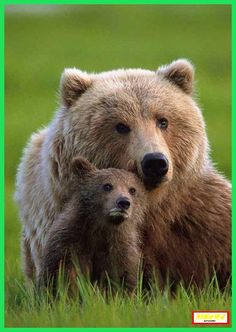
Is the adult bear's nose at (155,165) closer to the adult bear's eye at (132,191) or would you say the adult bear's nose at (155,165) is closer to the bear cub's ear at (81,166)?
the adult bear's eye at (132,191)

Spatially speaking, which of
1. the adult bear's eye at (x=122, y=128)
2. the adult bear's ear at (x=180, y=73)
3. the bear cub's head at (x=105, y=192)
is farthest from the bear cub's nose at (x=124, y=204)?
the adult bear's ear at (x=180, y=73)

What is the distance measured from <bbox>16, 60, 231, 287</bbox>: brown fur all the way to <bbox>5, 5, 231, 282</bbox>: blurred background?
2359 mm

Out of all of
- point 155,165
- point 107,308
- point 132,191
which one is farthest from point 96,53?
point 107,308

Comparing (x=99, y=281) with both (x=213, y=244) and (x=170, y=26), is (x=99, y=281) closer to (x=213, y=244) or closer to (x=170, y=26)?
(x=213, y=244)

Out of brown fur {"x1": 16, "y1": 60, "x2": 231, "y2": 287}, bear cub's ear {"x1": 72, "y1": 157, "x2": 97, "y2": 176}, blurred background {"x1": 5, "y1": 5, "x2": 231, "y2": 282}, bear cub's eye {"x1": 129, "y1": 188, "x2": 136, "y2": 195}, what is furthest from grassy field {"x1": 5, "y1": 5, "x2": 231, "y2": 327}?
bear cub's eye {"x1": 129, "y1": 188, "x2": 136, "y2": 195}

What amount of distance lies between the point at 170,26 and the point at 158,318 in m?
6.30

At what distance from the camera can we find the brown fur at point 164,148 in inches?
302

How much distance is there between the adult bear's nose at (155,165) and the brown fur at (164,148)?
221 millimetres

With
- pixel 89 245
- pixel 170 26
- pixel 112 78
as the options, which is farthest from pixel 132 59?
pixel 89 245

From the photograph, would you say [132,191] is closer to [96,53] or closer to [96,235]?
[96,235]

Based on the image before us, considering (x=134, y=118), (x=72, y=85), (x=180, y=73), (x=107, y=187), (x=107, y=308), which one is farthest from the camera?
(x=180, y=73)

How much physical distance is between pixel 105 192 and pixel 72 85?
1000mm

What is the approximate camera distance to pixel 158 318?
6934mm

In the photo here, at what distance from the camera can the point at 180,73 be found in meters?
8.05
